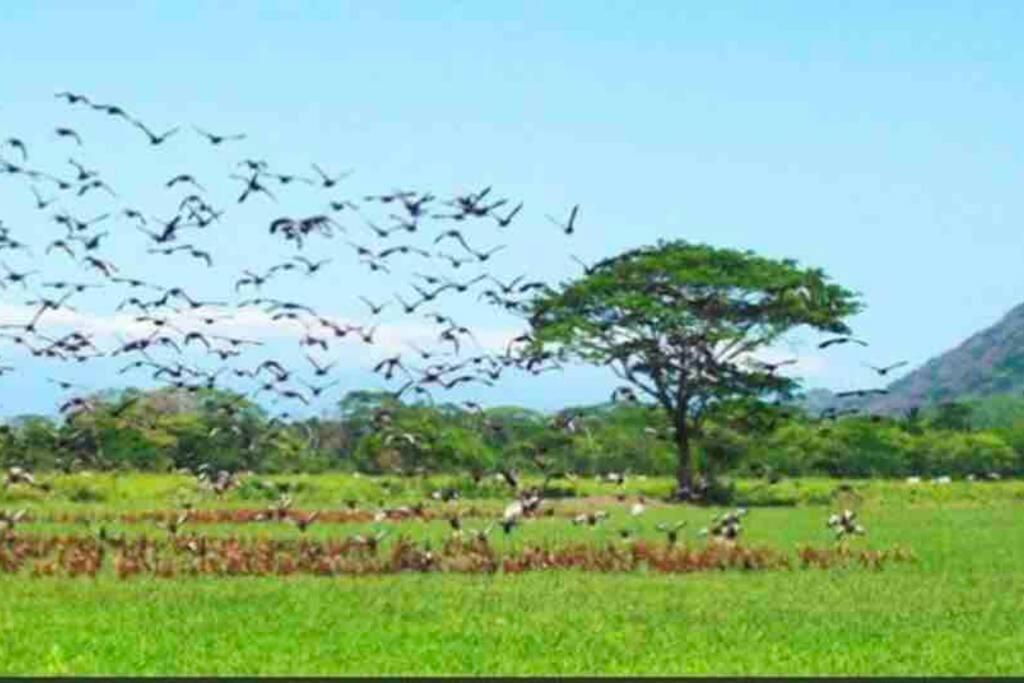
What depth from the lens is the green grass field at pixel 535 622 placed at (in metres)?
13.5

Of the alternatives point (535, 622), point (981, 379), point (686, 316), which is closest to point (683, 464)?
point (686, 316)

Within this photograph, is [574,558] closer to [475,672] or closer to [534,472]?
[475,672]

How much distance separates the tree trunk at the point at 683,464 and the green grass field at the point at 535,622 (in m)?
20.9

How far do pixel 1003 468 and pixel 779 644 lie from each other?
2159 inches

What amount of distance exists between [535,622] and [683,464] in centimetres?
3281

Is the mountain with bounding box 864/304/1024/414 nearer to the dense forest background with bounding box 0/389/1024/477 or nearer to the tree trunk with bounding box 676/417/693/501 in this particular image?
the dense forest background with bounding box 0/389/1024/477

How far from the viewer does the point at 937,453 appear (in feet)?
222

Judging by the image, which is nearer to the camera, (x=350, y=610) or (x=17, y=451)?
(x=350, y=610)

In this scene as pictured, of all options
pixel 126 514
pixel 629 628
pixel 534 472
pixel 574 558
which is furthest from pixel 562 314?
pixel 629 628

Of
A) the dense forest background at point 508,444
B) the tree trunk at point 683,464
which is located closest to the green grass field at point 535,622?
the tree trunk at point 683,464

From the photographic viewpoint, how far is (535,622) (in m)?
16.2

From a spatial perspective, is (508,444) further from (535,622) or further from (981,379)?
(981,379)

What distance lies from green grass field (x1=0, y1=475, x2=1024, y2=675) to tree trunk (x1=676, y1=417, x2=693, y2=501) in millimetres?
20860

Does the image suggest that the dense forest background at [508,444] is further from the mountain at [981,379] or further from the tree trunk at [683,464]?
the mountain at [981,379]
